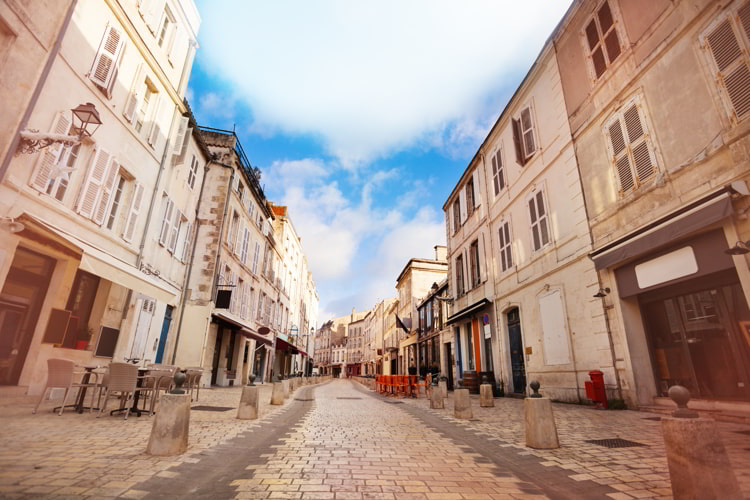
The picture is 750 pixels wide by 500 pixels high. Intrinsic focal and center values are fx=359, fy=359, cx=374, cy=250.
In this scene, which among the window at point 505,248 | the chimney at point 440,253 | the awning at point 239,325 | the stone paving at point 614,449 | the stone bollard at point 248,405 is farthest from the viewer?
the chimney at point 440,253

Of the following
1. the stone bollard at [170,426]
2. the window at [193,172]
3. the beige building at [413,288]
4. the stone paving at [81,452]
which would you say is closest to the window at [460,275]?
the beige building at [413,288]

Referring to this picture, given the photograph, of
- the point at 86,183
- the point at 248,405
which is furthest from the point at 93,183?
the point at 248,405

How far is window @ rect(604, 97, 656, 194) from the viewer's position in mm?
7489

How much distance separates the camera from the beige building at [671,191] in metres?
5.82

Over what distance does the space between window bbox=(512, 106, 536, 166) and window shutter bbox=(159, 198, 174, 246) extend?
12.3 meters

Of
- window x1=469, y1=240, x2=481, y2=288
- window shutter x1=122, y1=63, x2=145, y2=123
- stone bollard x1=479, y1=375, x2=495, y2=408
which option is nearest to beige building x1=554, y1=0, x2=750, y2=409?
stone bollard x1=479, y1=375, x2=495, y2=408

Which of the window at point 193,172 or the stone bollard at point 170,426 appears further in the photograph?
the window at point 193,172

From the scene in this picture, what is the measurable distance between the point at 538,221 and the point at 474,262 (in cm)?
570

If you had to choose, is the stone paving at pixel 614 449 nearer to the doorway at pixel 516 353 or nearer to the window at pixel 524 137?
the doorway at pixel 516 353

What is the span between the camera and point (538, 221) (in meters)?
11.6

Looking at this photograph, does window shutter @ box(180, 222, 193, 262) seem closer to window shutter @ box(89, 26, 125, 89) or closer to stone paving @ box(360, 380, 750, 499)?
window shutter @ box(89, 26, 125, 89)

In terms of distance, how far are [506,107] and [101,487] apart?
1538 cm

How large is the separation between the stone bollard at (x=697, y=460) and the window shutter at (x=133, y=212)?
11.6 meters

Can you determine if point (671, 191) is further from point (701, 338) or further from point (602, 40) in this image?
point (602, 40)
